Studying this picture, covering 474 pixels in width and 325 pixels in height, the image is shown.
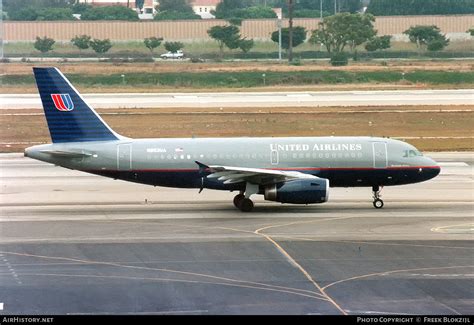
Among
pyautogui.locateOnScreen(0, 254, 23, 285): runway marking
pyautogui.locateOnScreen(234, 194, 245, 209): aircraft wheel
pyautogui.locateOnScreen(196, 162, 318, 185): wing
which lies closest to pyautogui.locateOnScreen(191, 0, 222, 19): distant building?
pyautogui.locateOnScreen(234, 194, 245, 209): aircraft wheel

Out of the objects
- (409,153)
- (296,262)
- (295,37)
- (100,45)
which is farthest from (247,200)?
(295,37)

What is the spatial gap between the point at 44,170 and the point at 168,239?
21.3 metres

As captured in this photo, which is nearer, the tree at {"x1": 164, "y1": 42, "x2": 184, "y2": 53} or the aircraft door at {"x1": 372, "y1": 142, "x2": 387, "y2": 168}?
the aircraft door at {"x1": 372, "y1": 142, "x2": 387, "y2": 168}

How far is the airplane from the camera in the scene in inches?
1569

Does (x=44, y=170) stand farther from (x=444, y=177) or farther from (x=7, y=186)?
(x=444, y=177)

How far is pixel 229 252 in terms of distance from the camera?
30688 millimetres

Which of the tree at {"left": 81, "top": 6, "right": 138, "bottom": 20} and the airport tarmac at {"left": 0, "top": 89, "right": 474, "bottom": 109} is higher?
the tree at {"left": 81, "top": 6, "right": 138, "bottom": 20}

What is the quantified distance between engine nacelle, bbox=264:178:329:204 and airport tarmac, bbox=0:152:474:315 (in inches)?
26.8

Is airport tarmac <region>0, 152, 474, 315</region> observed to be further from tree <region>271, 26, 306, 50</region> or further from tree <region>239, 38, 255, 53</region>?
tree <region>271, 26, 306, 50</region>

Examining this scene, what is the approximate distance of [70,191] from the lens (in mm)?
45656

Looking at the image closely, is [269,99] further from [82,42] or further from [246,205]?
[246,205]

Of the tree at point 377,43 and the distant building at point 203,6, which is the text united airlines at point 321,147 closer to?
the tree at point 377,43

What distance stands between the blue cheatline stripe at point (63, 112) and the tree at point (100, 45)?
88.6 meters

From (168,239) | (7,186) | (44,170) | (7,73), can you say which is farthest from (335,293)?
(7,73)
